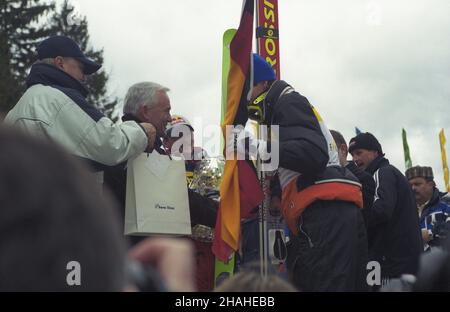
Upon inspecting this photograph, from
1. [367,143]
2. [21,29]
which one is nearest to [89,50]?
[21,29]

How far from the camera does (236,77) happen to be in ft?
15.4

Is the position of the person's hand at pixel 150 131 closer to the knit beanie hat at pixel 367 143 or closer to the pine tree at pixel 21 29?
the knit beanie hat at pixel 367 143

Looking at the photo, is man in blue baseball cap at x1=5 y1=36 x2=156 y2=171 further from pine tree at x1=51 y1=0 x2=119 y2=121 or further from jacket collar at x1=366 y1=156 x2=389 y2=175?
pine tree at x1=51 y1=0 x2=119 y2=121

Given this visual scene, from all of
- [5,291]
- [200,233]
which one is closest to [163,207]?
[200,233]

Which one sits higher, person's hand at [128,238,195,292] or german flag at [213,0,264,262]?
german flag at [213,0,264,262]

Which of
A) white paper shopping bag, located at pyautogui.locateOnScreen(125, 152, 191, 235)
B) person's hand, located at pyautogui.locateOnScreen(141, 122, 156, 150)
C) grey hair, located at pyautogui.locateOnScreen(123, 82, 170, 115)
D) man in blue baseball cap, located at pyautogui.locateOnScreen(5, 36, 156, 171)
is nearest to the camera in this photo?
man in blue baseball cap, located at pyautogui.locateOnScreen(5, 36, 156, 171)

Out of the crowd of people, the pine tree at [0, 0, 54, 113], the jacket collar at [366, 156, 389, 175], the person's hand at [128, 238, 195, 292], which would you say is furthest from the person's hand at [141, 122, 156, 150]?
the pine tree at [0, 0, 54, 113]

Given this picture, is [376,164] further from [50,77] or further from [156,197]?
[50,77]

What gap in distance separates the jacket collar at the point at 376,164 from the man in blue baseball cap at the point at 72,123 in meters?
2.19

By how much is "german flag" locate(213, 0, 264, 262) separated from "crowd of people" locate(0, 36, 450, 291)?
3.7 inches

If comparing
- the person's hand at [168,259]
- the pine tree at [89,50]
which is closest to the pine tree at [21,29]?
the pine tree at [89,50]

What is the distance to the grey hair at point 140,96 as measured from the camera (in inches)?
191

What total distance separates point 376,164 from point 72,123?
8.78 feet

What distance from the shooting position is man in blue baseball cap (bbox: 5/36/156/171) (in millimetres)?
4125
